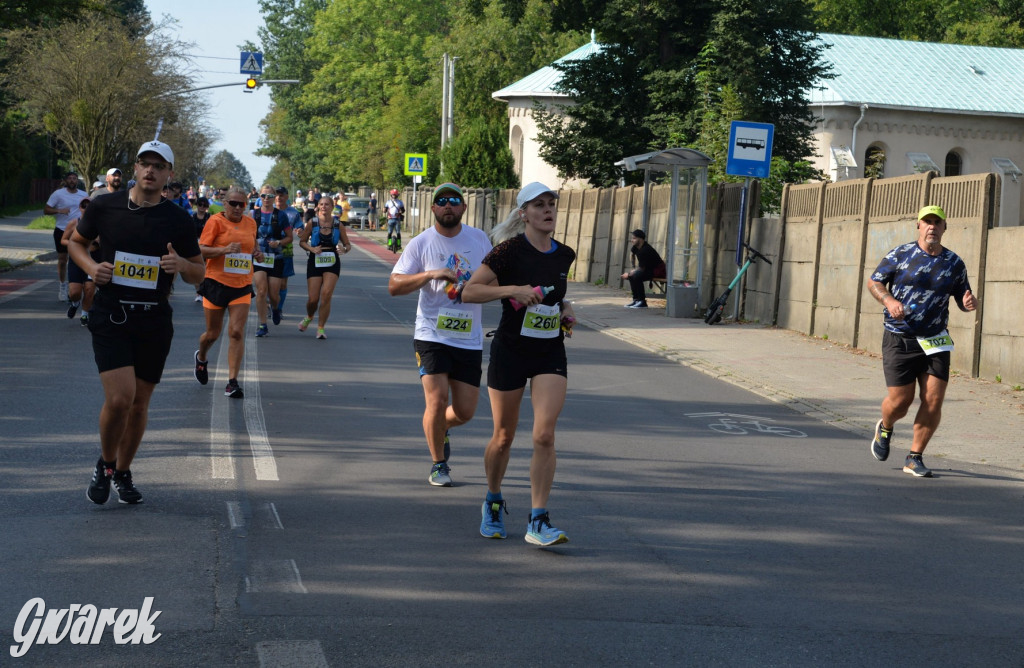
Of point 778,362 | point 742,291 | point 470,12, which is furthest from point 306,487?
point 470,12

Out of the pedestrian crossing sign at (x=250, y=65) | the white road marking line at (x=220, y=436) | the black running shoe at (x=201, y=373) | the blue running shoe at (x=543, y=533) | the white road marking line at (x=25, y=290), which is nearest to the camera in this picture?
the blue running shoe at (x=543, y=533)

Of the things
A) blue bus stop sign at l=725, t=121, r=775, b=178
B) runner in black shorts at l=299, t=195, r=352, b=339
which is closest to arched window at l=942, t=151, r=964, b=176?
blue bus stop sign at l=725, t=121, r=775, b=178

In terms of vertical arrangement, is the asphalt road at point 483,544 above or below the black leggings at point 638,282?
below

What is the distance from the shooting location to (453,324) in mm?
8023

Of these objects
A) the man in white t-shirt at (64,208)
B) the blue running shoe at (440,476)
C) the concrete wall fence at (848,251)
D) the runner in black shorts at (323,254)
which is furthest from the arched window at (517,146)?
the blue running shoe at (440,476)

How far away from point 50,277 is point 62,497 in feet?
63.3

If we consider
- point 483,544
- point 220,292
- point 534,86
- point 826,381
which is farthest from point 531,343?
point 534,86

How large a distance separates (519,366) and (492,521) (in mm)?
862

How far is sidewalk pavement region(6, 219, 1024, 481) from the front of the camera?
1084 cm

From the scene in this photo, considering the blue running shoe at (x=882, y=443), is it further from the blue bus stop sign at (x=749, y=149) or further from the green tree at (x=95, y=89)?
the green tree at (x=95, y=89)

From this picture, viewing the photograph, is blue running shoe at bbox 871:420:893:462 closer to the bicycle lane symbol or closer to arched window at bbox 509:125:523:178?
the bicycle lane symbol

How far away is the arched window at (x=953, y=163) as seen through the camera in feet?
183

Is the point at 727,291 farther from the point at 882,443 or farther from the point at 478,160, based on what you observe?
the point at 478,160

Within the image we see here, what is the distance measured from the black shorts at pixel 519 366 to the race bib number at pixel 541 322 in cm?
9
